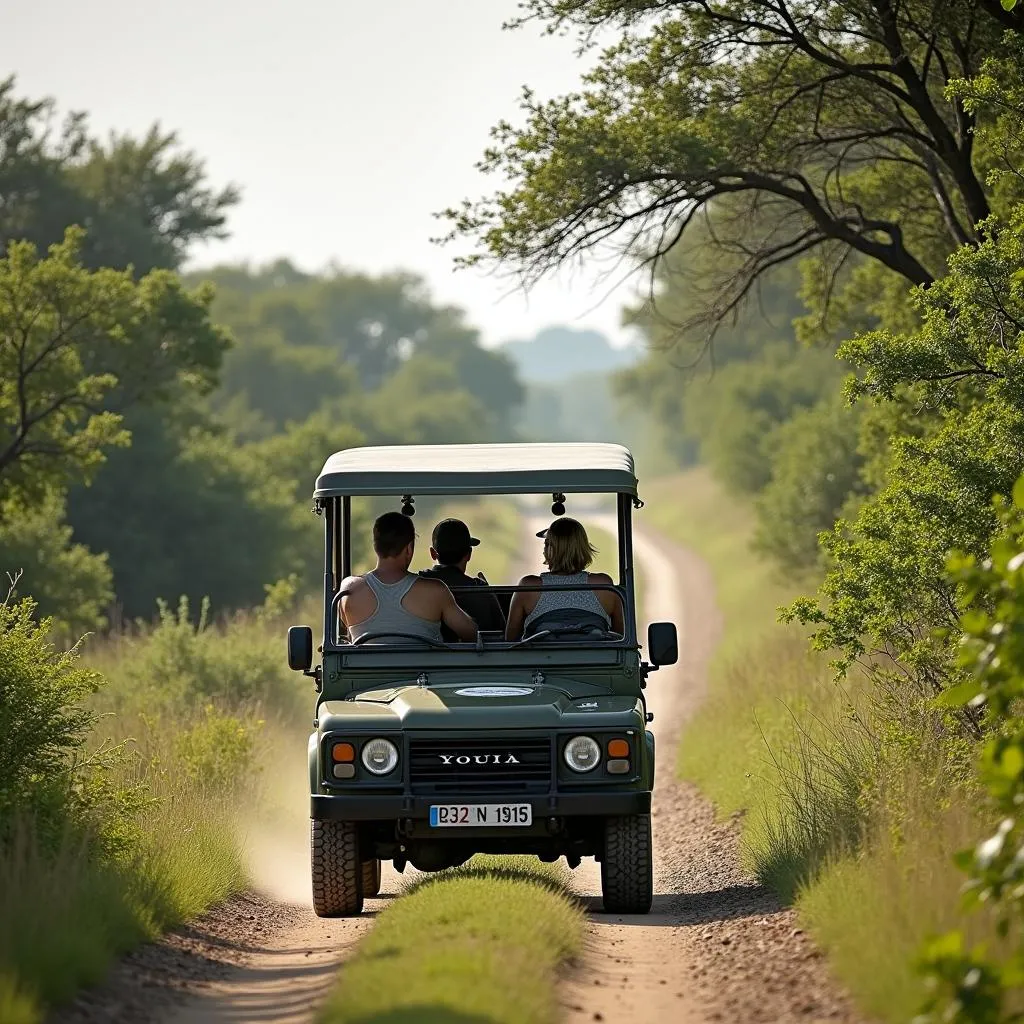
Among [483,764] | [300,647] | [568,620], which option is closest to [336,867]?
[483,764]

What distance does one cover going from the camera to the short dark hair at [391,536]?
1018cm

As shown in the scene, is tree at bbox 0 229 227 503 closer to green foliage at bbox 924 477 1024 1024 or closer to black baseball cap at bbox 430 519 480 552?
black baseball cap at bbox 430 519 480 552

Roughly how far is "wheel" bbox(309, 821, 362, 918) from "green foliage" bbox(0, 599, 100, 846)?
1569 mm

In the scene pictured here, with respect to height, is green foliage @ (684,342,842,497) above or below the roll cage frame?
above

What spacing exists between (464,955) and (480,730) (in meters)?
1.99

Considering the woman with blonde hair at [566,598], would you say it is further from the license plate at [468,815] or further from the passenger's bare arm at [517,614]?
the license plate at [468,815]

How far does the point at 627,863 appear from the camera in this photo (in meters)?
9.59

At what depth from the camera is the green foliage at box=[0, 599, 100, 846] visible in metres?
10.4

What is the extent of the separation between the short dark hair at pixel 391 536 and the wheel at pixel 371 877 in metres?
1.73

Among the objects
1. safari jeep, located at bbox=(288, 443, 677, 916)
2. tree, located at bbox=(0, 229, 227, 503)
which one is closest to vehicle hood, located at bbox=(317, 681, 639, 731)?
safari jeep, located at bbox=(288, 443, 677, 916)

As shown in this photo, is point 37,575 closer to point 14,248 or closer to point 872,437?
point 14,248

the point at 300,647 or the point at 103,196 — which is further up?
the point at 103,196

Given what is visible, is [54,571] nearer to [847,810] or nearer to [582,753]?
[847,810]

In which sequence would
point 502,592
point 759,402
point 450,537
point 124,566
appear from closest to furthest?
point 450,537
point 502,592
point 124,566
point 759,402
